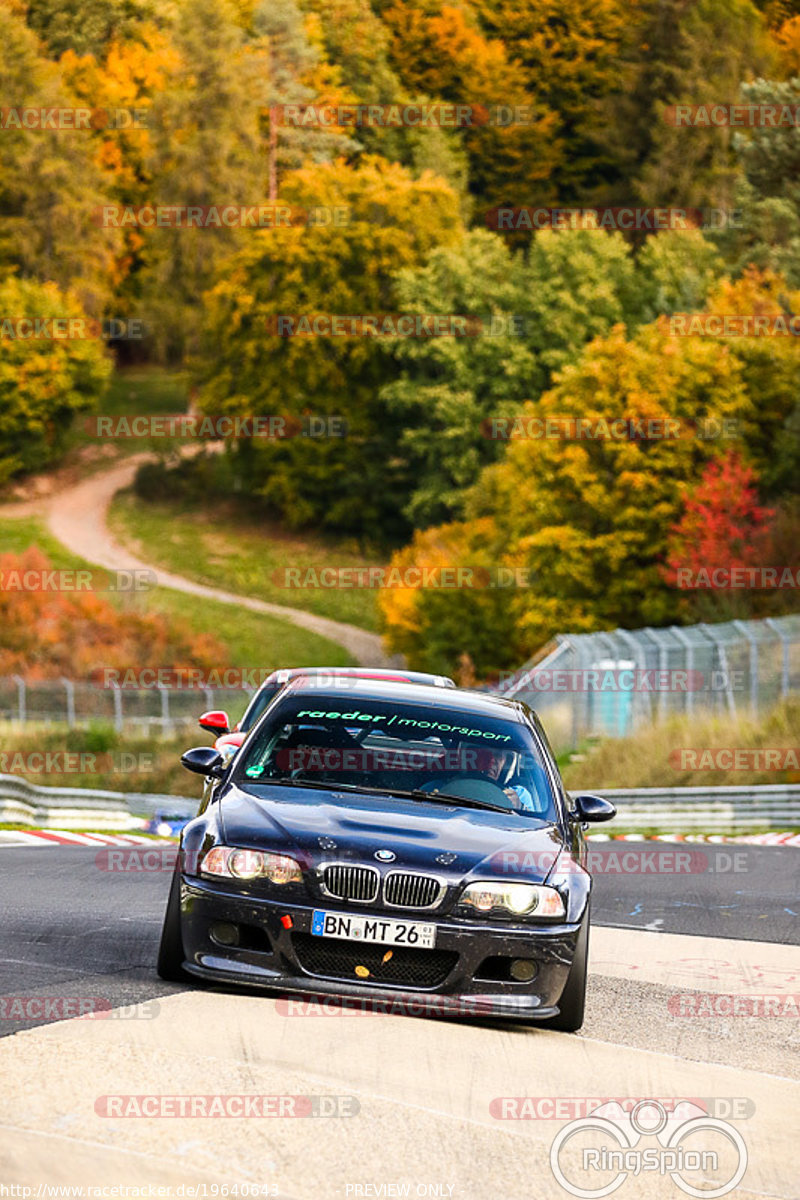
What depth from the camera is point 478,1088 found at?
734 cm

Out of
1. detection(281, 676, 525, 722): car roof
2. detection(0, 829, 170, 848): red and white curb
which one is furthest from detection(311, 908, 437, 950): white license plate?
detection(0, 829, 170, 848): red and white curb

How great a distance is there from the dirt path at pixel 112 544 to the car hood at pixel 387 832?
62123 millimetres

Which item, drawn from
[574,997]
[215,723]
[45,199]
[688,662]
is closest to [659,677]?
[688,662]

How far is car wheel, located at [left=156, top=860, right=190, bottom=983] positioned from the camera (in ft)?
29.1

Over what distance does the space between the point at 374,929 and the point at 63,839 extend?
15.1 m

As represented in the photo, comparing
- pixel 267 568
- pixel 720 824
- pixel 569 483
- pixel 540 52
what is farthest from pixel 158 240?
pixel 720 824

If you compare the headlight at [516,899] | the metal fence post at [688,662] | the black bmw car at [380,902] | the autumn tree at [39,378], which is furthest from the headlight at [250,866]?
the autumn tree at [39,378]

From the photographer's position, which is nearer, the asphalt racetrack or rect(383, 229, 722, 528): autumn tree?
the asphalt racetrack

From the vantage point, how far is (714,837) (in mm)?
27547

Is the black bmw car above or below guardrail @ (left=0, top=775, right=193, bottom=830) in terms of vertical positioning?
above

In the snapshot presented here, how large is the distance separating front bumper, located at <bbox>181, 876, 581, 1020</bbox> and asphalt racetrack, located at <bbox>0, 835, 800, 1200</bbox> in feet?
0.39

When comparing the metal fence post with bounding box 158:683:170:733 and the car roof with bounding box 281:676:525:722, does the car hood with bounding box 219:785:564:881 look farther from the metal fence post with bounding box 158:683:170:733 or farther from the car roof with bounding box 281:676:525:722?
the metal fence post with bounding box 158:683:170:733

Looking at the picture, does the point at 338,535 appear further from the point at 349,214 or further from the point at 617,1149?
the point at 617,1149

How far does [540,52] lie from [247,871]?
124m
